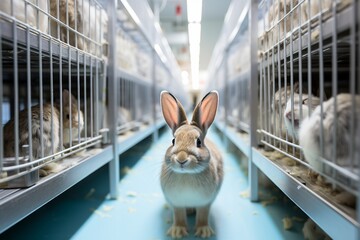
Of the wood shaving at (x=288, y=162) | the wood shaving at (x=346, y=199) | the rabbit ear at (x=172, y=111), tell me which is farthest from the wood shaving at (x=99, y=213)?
the wood shaving at (x=346, y=199)

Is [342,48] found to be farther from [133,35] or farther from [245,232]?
[133,35]

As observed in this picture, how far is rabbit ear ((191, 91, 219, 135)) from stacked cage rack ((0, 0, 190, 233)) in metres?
0.56

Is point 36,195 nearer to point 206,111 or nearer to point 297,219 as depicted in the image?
point 206,111

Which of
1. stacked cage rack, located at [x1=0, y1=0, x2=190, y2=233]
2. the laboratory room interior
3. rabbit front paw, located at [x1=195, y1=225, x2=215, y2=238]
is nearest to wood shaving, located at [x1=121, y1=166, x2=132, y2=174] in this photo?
the laboratory room interior

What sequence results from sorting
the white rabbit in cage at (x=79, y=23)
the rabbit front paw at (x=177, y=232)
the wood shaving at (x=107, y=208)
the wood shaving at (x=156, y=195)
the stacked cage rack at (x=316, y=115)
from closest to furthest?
the stacked cage rack at (x=316, y=115) < the rabbit front paw at (x=177, y=232) < the white rabbit in cage at (x=79, y=23) < the wood shaving at (x=107, y=208) < the wood shaving at (x=156, y=195)

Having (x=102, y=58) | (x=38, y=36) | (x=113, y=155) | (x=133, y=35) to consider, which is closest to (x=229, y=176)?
(x=113, y=155)

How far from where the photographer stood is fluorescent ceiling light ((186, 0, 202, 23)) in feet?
3.92

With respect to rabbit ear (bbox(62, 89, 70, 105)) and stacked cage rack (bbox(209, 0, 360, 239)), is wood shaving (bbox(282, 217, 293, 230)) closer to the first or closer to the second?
stacked cage rack (bbox(209, 0, 360, 239))

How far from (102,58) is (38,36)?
81cm

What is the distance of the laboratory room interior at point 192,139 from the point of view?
0.93m

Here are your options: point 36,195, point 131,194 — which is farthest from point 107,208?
point 36,195

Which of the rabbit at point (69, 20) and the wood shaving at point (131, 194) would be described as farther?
the wood shaving at point (131, 194)

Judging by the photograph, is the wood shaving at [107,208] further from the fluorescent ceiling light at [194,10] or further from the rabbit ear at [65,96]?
the fluorescent ceiling light at [194,10]

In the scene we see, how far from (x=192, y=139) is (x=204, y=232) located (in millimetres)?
471
